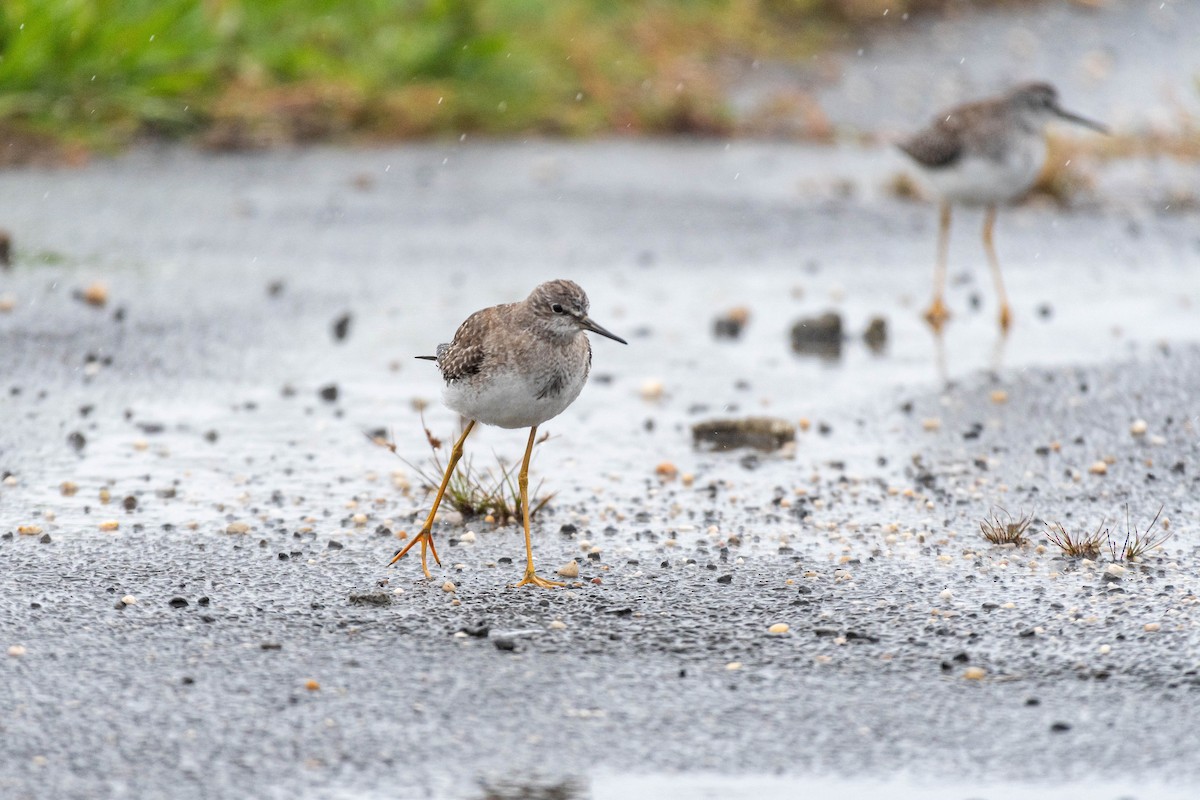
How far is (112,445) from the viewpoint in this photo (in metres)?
7.73

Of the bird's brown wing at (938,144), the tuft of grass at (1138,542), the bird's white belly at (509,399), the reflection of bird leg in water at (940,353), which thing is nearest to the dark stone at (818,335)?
the reflection of bird leg in water at (940,353)

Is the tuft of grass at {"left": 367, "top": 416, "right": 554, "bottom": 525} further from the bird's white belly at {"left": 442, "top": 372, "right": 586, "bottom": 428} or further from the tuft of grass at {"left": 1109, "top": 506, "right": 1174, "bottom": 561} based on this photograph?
the tuft of grass at {"left": 1109, "top": 506, "right": 1174, "bottom": 561}

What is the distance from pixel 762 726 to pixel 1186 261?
8.24 meters

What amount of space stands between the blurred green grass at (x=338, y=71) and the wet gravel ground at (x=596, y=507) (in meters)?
1.14

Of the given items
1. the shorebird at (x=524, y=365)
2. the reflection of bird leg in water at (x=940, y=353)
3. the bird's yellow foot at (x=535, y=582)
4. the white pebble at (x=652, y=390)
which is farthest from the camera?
the reflection of bird leg in water at (x=940, y=353)

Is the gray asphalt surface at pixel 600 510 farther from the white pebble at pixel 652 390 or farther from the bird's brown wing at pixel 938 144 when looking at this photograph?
the bird's brown wing at pixel 938 144

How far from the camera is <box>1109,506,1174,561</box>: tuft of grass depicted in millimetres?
6168

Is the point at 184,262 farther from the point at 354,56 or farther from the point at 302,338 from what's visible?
the point at 354,56

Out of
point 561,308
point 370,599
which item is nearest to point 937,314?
point 561,308

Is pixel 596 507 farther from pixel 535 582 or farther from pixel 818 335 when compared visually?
pixel 818 335

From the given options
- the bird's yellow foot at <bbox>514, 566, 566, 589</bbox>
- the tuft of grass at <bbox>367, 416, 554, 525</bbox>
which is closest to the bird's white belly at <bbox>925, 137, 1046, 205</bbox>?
the tuft of grass at <bbox>367, 416, 554, 525</bbox>

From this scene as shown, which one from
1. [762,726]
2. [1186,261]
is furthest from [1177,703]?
[1186,261]

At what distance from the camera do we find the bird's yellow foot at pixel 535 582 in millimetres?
5980

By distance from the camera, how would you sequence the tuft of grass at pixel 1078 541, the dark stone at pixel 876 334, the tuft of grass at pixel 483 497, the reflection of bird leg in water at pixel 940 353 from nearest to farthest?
the tuft of grass at pixel 1078 541 → the tuft of grass at pixel 483 497 → the reflection of bird leg in water at pixel 940 353 → the dark stone at pixel 876 334
